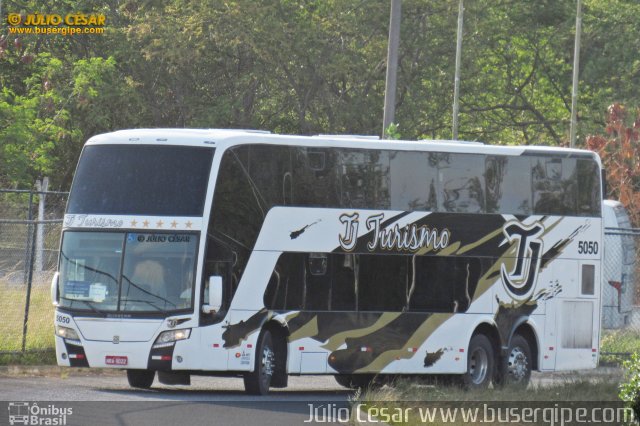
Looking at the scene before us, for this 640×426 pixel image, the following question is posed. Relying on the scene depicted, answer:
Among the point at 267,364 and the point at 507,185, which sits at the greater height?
the point at 507,185

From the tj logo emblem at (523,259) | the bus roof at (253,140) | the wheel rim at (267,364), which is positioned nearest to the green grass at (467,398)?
the wheel rim at (267,364)

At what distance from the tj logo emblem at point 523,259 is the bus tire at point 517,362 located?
0.73m

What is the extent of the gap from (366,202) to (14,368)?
572 cm

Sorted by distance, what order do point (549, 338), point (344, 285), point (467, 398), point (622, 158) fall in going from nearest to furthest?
point (467, 398) → point (344, 285) → point (549, 338) → point (622, 158)

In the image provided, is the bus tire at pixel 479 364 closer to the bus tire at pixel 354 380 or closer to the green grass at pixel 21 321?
the bus tire at pixel 354 380

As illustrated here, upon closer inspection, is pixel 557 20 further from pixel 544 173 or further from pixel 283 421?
pixel 283 421

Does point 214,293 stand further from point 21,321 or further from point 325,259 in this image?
point 21,321

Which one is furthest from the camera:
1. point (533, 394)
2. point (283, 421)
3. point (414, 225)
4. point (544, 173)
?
point (544, 173)

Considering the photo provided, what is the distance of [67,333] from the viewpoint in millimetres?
18234

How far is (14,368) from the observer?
66.3 feet

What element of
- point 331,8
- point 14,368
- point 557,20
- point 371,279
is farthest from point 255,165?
point 557,20

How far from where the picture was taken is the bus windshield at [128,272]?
1798 centimetres

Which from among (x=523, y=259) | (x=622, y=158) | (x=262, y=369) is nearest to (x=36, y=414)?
(x=262, y=369)

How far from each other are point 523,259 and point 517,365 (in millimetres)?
1656
